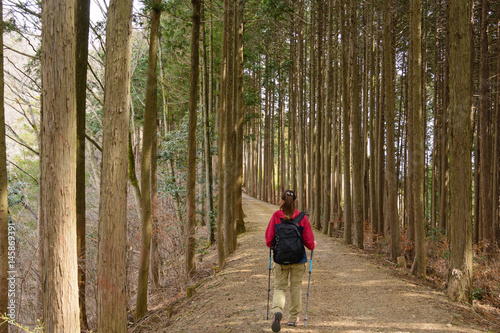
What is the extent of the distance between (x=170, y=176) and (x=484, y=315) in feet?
45.5

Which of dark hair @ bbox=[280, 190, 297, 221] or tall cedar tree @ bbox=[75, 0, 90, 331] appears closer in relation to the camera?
dark hair @ bbox=[280, 190, 297, 221]

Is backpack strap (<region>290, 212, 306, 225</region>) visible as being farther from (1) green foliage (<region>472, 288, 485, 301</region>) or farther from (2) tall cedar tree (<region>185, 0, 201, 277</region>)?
(1) green foliage (<region>472, 288, 485, 301</region>)

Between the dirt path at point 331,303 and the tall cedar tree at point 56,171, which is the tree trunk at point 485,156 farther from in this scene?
the tall cedar tree at point 56,171

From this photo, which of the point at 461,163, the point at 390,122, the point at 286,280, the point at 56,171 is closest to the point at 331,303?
the point at 286,280

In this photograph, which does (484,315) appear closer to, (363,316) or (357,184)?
(363,316)

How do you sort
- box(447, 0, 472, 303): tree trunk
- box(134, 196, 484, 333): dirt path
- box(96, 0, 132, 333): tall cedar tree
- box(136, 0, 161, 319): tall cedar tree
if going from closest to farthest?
box(96, 0, 132, 333): tall cedar tree
box(134, 196, 484, 333): dirt path
box(447, 0, 472, 303): tree trunk
box(136, 0, 161, 319): tall cedar tree

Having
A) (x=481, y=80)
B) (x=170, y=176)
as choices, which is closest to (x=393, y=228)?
(x=481, y=80)

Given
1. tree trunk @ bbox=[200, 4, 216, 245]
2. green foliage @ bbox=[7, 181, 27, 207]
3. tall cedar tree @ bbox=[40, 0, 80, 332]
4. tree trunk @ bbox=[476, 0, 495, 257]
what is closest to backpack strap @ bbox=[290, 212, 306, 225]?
tall cedar tree @ bbox=[40, 0, 80, 332]

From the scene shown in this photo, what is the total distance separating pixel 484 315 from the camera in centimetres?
704

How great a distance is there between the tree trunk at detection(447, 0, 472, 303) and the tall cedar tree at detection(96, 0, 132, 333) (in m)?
6.55

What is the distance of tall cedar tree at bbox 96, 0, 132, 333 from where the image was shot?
5.20 metres

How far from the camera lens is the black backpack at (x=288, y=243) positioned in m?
5.32

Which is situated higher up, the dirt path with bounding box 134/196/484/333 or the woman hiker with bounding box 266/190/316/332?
the woman hiker with bounding box 266/190/316/332

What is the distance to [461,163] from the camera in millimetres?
7629
